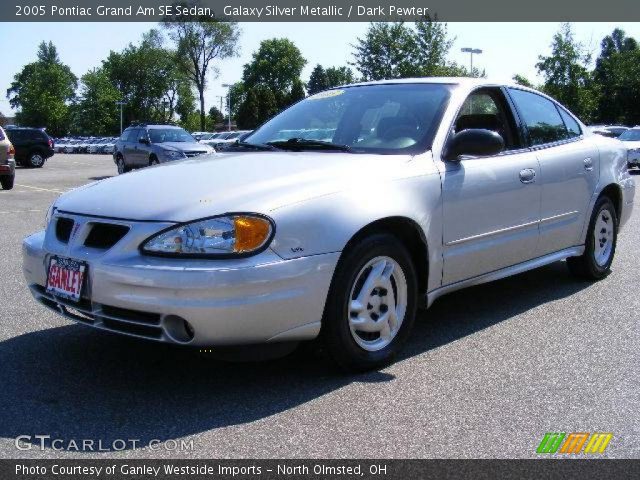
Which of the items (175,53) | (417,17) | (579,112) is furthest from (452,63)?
(175,53)

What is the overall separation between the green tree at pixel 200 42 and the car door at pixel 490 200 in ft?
232

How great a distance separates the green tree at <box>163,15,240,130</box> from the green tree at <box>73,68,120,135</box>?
61.0 feet

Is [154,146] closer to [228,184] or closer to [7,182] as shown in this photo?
[7,182]

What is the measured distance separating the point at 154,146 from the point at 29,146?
39.6 ft

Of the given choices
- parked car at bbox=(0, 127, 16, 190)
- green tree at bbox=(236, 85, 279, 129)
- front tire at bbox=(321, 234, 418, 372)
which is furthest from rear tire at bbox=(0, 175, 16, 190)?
green tree at bbox=(236, 85, 279, 129)

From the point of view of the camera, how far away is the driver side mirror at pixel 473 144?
420 centimetres

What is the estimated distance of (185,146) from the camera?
1969cm

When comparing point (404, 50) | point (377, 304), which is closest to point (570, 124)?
point (377, 304)

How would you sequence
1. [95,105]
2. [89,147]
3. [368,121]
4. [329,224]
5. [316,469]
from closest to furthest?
[316,469], [329,224], [368,121], [89,147], [95,105]

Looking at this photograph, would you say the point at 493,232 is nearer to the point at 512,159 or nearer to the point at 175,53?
the point at 512,159

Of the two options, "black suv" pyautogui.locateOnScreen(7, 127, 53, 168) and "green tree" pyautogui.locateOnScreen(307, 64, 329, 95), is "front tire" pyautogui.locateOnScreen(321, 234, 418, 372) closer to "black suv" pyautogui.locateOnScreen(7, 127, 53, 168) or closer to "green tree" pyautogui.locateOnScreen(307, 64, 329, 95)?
"black suv" pyautogui.locateOnScreen(7, 127, 53, 168)

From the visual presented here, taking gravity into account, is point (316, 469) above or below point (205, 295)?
below

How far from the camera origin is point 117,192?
148 inches

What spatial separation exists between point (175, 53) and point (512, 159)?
2946 inches
